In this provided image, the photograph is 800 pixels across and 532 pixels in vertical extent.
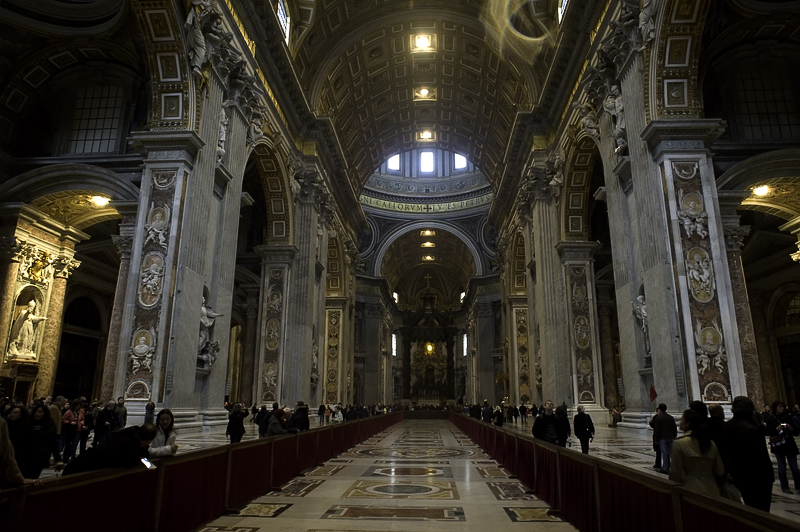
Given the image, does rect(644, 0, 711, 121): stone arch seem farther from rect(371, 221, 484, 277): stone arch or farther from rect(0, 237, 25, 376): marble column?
rect(371, 221, 484, 277): stone arch

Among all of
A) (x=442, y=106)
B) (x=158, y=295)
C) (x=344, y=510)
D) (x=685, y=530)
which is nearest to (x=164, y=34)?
(x=158, y=295)

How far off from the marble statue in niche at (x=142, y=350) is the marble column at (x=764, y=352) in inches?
698

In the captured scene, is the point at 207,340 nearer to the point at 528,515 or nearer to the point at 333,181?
the point at 528,515

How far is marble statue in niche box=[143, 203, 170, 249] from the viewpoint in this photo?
9883 mm

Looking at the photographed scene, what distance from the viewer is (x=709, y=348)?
28.4 feet

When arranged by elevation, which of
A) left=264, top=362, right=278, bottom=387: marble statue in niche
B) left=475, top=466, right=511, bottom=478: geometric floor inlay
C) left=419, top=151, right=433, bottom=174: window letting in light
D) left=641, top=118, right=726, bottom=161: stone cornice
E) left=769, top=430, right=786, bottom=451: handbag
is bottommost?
left=475, top=466, right=511, bottom=478: geometric floor inlay

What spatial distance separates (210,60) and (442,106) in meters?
16.7

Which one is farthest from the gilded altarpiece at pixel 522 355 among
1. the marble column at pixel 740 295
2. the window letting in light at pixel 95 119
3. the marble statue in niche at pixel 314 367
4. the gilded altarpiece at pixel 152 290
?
the window letting in light at pixel 95 119

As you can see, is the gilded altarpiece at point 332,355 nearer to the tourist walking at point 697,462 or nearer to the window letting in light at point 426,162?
the window letting in light at point 426,162

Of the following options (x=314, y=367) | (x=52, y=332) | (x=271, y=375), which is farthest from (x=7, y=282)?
(x=314, y=367)

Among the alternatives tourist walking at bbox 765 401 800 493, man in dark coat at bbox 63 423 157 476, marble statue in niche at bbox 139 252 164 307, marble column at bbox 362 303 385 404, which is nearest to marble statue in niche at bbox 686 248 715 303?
tourist walking at bbox 765 401 800 493

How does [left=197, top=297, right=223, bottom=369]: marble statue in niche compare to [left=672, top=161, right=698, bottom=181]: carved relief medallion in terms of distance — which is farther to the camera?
[left=197, top=297, right=223, bottom=369]: marble statue in niche

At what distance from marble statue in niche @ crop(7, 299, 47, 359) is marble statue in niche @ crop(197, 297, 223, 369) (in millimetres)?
5379

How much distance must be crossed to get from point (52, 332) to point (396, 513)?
12.4m
